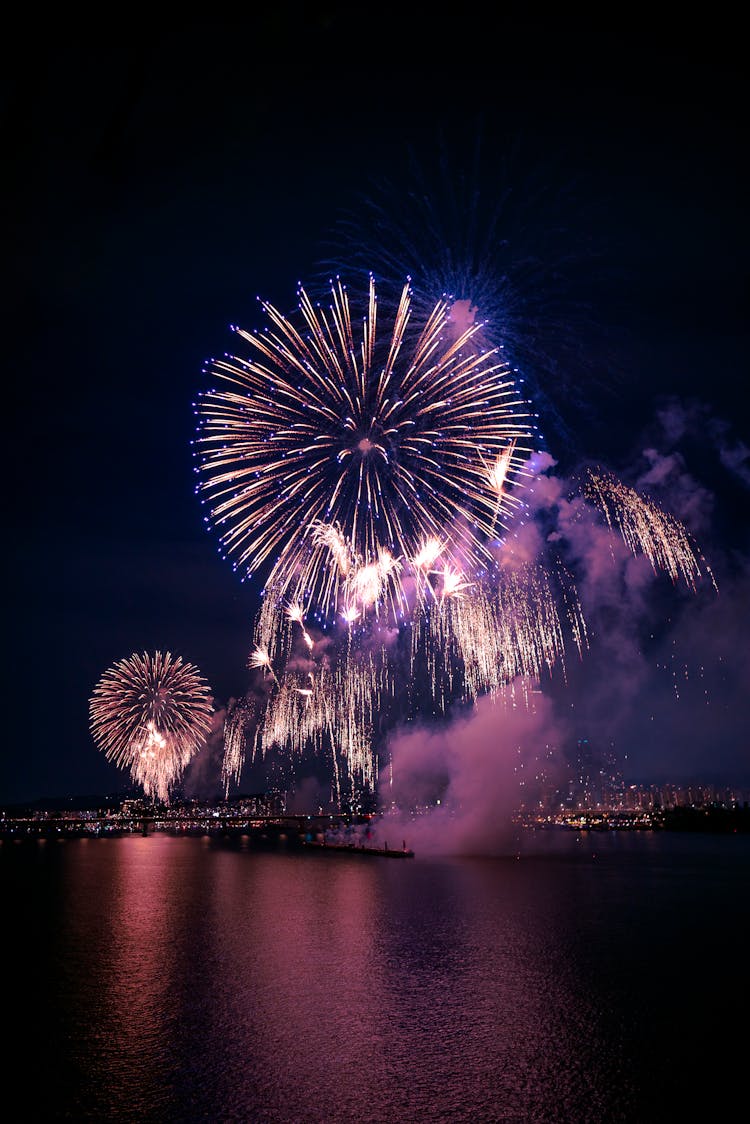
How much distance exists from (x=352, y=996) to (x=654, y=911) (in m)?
22.4

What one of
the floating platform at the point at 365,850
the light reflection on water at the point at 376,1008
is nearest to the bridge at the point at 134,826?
the floating platform at the point at 365,850

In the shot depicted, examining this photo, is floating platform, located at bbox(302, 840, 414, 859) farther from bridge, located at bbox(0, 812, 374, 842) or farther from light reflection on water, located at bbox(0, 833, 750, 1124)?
bridge, located at bbox(0, 812, 374, 842)

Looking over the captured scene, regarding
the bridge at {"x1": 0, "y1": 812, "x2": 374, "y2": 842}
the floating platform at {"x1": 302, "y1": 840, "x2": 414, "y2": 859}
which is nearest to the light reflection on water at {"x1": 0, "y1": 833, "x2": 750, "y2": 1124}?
the floating platform at {"x1": 302, "y1": 840, "x2": 414, "y2": 859}

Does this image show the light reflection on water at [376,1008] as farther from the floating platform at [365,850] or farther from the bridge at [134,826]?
the bridge at [134,826]

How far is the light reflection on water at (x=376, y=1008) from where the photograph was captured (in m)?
11.1

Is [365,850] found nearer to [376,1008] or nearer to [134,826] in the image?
[376,1008]

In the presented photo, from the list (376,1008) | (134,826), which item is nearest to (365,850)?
(376,1008)

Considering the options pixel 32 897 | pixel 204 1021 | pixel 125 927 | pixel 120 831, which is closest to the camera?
pixel 204 1021

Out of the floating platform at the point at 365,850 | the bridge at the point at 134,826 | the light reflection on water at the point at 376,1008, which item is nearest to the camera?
the light reflection on water at the point at 376,1008

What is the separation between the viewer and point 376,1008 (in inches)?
615

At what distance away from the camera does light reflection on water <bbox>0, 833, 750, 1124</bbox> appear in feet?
36.3

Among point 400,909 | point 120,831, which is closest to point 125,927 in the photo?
point 400,909

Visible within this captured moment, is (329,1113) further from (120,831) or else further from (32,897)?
(120,831)

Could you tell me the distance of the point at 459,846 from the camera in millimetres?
83562
